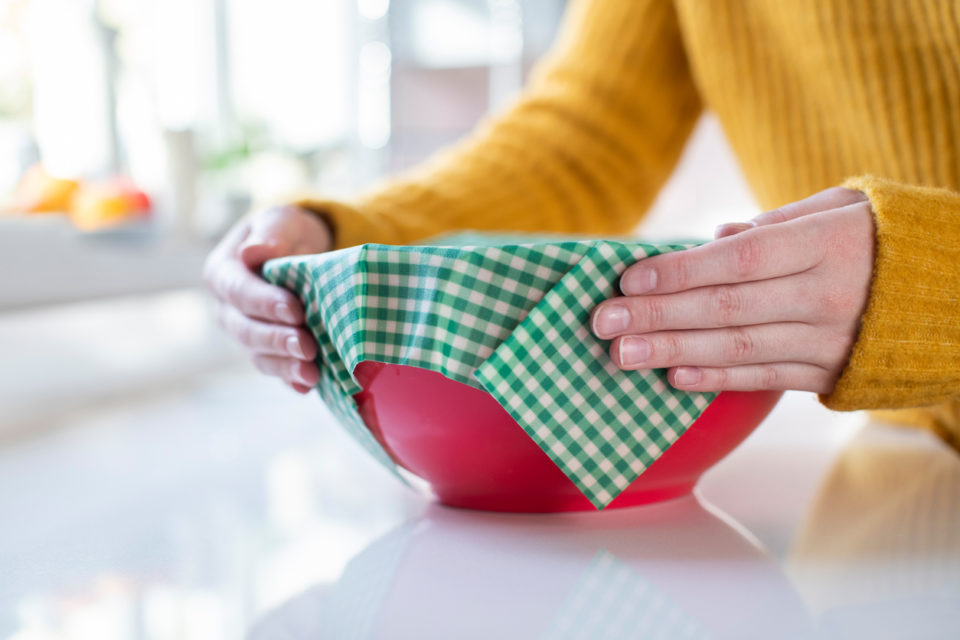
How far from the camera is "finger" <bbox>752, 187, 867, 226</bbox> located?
413 millimetres

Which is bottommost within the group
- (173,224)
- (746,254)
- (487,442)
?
(173,224)

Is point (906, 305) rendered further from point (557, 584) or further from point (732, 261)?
point (557, 584)

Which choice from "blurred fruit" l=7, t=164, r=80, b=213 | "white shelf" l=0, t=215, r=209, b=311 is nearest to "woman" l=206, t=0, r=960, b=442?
"white shelf" l=0, t=215, r=209, b=311

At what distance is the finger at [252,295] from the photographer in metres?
0.46

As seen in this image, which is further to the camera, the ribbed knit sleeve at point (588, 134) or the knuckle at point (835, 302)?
the ribbed knit sleeve at point (588, 134)

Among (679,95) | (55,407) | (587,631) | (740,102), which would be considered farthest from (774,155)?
(55,407)

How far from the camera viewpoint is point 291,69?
1.96 metres

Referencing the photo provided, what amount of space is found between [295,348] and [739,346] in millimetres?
229

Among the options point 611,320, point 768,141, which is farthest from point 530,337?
point 768,141

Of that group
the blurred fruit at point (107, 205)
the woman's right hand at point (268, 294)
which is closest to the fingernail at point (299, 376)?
the woman's right hand at point (268, 294)

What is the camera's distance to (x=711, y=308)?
391 mm

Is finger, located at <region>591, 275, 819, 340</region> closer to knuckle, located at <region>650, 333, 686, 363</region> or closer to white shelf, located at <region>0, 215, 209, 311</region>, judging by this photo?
knuckle, located at <region>650, 333, 686, 363</region>

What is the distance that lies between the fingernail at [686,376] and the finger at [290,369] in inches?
7.7

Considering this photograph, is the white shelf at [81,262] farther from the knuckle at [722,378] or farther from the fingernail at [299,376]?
the knuckle at [722,378]
